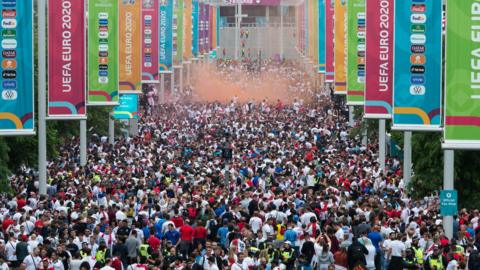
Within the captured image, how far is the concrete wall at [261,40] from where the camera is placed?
452ft

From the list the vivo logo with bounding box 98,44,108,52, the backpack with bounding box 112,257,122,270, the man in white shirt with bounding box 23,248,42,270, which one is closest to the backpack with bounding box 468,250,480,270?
the backpack with bounding box 112,257,122,270

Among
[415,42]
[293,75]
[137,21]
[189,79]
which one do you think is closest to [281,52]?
[293,75]

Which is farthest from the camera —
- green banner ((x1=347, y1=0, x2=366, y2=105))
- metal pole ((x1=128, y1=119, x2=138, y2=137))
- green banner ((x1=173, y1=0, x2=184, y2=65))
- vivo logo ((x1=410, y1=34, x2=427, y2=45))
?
green banner ((x1=173, y1=0, x2=184, y2=65))

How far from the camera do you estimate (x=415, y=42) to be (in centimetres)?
2664

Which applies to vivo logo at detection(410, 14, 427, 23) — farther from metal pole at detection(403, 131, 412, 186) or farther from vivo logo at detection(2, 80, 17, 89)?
metal pole at detection(403, 131, 412, 186)

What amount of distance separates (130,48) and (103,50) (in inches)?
316

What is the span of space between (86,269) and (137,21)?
31.8 metres

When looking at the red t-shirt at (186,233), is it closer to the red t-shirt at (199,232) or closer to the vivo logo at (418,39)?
the red t-shirt at (199,232)

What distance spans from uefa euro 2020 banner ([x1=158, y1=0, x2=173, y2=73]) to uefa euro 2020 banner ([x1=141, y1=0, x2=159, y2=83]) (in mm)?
5134

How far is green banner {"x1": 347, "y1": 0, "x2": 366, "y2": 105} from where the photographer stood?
1590 inches

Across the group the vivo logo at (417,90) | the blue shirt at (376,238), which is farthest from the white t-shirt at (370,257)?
the vivo logo at (417,90)

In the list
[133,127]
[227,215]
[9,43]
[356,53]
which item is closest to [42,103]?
[9,43]

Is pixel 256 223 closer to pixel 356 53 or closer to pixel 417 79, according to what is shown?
pixel 417 79

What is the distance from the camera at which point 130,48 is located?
50.3 meters
